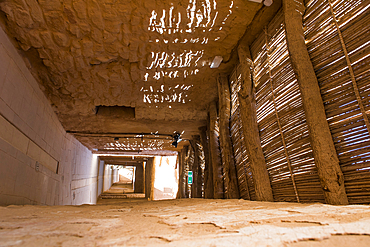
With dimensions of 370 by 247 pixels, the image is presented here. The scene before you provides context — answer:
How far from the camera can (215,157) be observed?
14.5ft

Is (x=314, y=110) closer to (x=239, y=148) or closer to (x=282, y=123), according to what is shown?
(x=282, y=123)

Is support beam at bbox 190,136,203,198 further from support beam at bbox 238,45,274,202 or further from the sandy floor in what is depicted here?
the sandy floor

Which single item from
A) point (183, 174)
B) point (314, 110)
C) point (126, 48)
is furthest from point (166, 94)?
point (183, 174)

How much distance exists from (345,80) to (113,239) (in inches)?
83.0

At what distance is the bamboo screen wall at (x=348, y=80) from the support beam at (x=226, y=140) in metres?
1.91

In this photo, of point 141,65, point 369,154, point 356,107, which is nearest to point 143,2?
point 141,65

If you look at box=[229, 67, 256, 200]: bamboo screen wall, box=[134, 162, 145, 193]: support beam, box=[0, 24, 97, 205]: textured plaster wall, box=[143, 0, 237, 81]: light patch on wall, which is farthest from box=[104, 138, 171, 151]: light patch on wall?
box=[134, 162, 145, 193]: support beam

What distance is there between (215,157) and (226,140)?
0.58m

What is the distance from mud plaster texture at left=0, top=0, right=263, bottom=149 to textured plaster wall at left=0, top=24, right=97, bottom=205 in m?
0.30

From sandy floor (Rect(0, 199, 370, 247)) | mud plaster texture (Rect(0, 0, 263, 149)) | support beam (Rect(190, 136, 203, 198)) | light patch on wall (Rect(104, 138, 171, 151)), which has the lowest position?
sandy floor (Rect(0, 199, 370, 247))

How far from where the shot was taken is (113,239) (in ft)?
3.35

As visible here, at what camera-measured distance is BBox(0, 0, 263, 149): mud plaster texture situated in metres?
2.77

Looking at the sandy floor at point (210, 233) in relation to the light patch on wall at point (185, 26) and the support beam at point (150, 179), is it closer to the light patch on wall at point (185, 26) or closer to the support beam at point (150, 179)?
the light patch on wall at point (185, 26)

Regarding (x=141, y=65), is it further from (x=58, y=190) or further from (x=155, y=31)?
(x=58, y=190)
